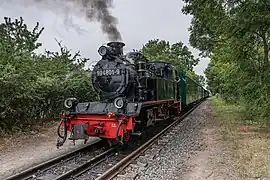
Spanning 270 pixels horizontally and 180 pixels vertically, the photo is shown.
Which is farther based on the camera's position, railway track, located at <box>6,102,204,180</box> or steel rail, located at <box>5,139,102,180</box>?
railway track, located at <box>6,102,204,180</box>

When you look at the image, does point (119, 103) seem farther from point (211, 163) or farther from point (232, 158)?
point (232, 158)

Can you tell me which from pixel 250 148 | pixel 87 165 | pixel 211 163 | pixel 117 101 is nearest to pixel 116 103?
pixel 117 101

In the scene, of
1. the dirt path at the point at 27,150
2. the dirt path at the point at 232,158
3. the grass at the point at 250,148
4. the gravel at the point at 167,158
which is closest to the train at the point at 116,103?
the dirt path at the point at 27,150

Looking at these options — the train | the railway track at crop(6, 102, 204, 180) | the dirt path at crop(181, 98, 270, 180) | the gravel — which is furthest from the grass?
the train

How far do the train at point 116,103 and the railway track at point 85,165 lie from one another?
1.38ft

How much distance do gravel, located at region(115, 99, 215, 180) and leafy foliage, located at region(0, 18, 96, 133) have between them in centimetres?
489

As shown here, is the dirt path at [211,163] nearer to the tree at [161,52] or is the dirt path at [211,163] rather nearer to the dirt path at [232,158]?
the dirt path at [232,158]

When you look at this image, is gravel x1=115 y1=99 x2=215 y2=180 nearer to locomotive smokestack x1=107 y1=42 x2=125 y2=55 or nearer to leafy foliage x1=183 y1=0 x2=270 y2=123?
leafy foliage x1=183 y1=0 x2=270 y2=123

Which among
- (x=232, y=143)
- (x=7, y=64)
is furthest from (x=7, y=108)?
(x=232, y=143)

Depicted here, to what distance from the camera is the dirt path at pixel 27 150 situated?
7.39 meters

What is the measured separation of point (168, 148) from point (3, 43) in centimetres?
654

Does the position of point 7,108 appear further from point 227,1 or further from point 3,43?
point 227,1

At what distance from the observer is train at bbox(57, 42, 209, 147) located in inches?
333

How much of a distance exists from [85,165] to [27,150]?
2599 millimetres
